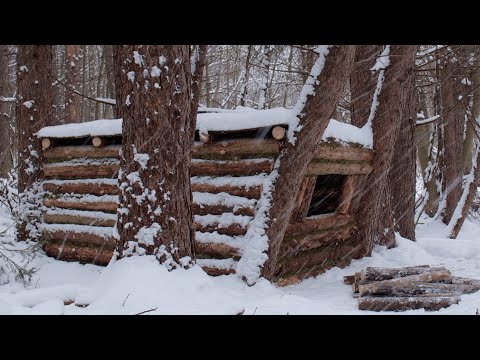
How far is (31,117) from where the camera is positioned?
347 inches

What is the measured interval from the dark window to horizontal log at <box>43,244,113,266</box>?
3.95m

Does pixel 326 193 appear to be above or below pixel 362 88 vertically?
below

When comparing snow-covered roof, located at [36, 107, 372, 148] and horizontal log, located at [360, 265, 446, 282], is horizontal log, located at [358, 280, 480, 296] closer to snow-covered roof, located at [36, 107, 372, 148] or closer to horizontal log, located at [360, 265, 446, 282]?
horizontal log, located at [360, 265, 446, 282]

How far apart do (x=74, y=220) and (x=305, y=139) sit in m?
4.86

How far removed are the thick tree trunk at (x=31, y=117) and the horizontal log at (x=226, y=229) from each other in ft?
14.2

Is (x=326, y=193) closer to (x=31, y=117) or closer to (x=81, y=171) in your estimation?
(x=81, y=171)

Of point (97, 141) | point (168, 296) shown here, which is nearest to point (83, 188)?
point (97, 141)

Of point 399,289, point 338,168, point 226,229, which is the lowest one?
point 399,289

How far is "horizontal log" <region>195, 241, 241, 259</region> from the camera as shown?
5996 millimetres

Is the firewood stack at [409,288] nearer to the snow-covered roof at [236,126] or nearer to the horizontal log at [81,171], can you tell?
the snow-covered roof at [236,126]

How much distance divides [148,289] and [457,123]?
39.4 ft

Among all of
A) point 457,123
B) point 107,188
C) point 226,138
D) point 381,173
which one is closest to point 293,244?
point 226,138

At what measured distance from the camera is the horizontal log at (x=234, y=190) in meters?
5.99
